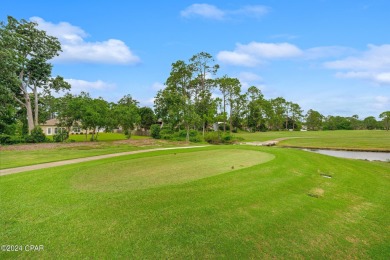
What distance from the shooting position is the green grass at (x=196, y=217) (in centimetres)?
347

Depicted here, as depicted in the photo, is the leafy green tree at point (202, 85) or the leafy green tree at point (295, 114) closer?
the leafy green tree at point (202, 85)

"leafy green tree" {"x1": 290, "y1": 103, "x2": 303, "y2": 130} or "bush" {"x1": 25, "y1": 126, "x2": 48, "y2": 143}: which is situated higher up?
"leafy green tree" {"x1": 290, "y1": 103, "x2": 303, "y2": 130}

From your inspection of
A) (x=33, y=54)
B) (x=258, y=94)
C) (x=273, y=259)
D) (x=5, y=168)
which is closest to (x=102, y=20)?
(x=5, y=168)

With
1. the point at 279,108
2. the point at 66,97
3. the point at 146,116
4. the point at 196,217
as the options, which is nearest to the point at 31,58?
the point at 66,97

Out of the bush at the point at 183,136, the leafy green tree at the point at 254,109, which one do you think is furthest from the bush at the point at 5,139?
the leafy green tree at the point at 254,109

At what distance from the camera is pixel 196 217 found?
4359 mm

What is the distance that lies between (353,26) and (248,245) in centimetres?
1697

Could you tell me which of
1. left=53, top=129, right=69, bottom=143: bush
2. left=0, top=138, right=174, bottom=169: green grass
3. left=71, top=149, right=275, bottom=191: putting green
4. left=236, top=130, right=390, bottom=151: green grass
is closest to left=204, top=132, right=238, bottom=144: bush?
left=236, top=130, right=390, bottom=151: green grass

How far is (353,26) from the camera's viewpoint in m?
14.4

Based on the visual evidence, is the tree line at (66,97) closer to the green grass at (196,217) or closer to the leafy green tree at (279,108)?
the green grass at (196,217)

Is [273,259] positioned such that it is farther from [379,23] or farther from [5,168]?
[379,23]

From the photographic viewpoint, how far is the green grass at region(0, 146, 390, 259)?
3.47m

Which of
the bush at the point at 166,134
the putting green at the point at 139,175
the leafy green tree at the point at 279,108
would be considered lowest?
the putting green at the point at 139,175

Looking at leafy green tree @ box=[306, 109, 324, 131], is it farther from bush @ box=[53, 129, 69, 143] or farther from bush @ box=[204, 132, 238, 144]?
bush @ box=[53, 129, 69, 143]
